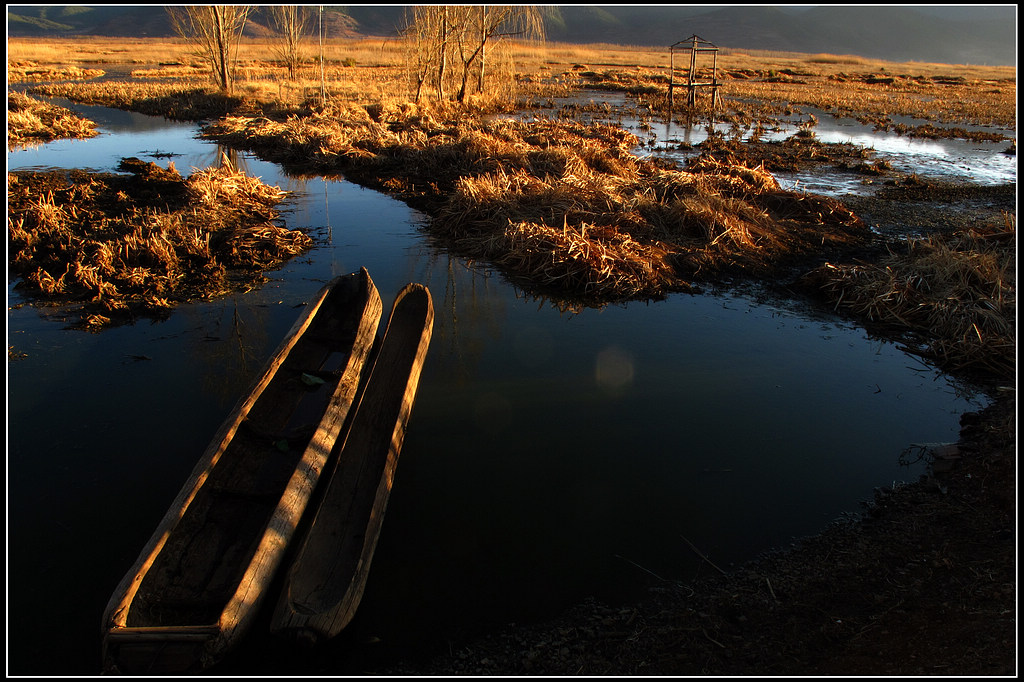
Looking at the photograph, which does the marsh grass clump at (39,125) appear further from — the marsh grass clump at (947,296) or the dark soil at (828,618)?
the marsh grass clump at (947,296)

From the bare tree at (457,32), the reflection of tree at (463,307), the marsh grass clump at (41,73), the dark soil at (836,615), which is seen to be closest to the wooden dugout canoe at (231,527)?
the dark soil at (836,615)

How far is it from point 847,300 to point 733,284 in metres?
1.45

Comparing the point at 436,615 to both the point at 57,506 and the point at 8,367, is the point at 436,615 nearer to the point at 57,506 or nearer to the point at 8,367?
the point at 57,506

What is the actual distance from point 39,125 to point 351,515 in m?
19.8

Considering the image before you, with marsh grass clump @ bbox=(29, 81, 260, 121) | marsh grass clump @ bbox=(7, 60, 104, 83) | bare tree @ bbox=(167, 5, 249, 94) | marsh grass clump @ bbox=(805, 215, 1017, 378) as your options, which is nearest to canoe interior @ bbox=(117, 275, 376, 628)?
marsh grass clump @ bbox=(805, 215, 1017, 378)

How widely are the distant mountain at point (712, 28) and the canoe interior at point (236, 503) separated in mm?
148043

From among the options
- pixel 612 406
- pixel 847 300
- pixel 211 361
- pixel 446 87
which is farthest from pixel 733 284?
pixel 446 87

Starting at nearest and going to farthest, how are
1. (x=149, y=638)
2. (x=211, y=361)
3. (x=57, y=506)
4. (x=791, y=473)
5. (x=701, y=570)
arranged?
(x=149, y=638) < (x=701, y=570) < (x=57, y=506) < (x=791, y=473) < (x=211, y=361)

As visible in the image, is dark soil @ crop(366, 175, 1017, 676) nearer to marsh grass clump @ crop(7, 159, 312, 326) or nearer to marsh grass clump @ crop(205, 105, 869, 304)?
marsh grass clump @ crop(205, 105, 869, 304)

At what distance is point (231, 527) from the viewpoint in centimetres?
368

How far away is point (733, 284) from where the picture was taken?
28.7 ft

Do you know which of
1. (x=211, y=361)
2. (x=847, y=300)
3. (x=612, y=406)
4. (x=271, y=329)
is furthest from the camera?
(x=847, y=300)

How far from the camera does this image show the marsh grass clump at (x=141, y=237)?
24.9 ft

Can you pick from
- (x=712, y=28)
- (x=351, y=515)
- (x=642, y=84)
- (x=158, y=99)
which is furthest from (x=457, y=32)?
(x=712, y=28)
